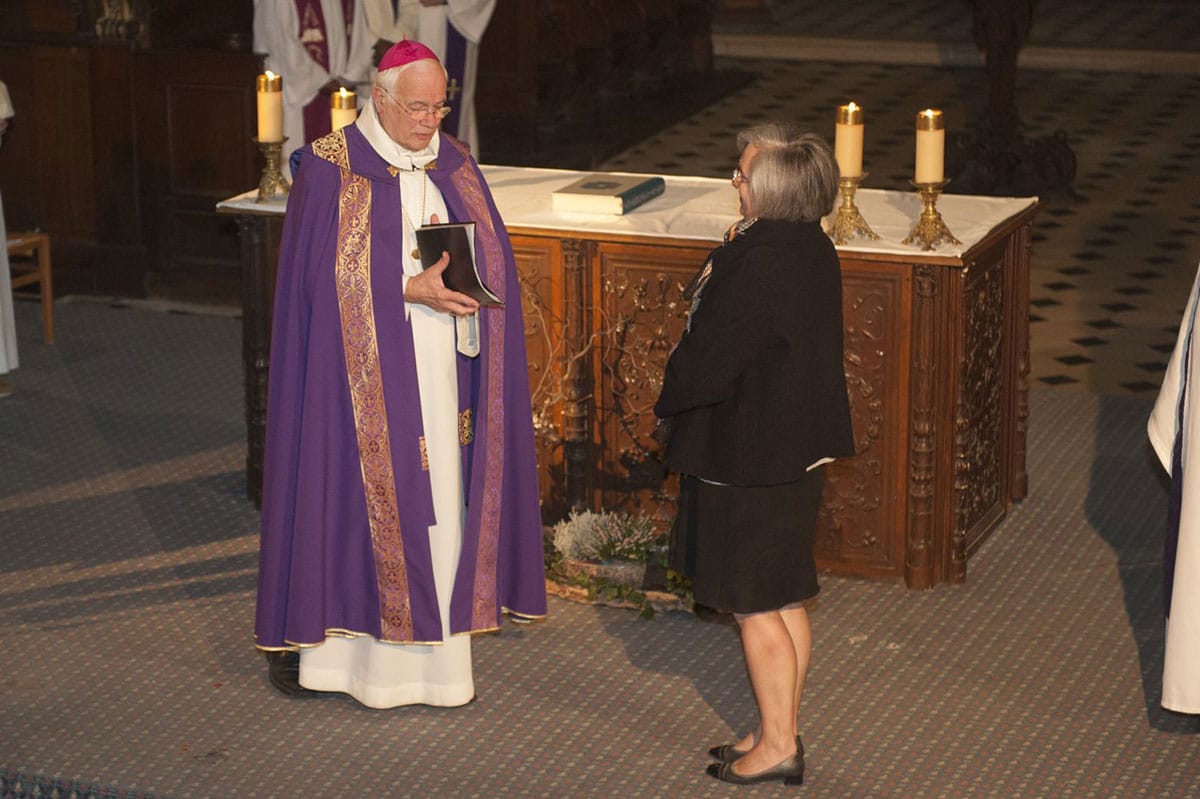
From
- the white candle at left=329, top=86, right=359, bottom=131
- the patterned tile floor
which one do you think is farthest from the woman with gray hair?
the patterned tile floor

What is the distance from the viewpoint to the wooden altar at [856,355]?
5805mm

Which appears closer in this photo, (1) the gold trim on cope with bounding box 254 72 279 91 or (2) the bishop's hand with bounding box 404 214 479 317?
(2) the bishop's hand with bounding box 404 214 479 317

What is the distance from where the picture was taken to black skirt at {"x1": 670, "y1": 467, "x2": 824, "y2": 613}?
4.44 metres

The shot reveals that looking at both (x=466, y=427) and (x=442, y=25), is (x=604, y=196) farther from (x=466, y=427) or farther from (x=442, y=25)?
(x=442, y=25)

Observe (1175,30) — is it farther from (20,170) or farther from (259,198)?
(259,198)

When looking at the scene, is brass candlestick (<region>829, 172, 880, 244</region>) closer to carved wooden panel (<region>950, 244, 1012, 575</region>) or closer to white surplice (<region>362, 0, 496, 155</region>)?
carved wooden panel (<region>950, 244, 1012, 575</region>)

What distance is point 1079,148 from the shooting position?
1369 centimetres

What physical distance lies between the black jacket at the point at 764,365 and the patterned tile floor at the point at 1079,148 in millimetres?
2615

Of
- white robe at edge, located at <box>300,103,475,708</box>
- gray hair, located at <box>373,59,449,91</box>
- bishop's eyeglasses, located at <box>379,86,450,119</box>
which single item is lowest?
white robe at edge, located at <box>300,103,475,708</box>

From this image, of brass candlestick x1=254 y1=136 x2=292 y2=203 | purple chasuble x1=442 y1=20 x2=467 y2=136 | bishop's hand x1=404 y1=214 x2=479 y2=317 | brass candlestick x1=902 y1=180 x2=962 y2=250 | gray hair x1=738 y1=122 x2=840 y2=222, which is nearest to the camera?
gray hair x1=738 y1=122 x2=840 y2=222

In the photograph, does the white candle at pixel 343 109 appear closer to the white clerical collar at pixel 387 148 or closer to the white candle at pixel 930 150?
the white clerical collar at pixel 387 148

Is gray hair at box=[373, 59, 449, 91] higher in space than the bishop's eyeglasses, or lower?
higher

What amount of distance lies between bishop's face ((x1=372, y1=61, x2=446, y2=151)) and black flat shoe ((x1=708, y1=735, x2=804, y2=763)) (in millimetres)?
1659

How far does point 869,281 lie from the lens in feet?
19.0
